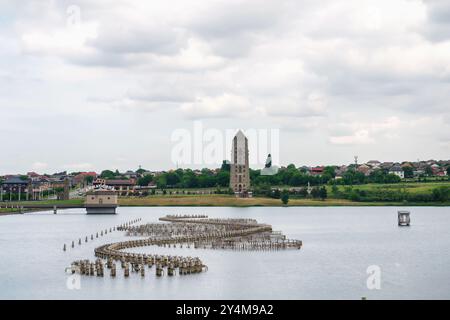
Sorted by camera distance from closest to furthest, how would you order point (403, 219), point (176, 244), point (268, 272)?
point (268, 272)
point (176, 244)
point (403, 219)

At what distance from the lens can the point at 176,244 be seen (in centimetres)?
11188

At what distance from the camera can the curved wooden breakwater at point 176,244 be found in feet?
252

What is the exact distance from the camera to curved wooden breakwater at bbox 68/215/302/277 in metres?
76.8

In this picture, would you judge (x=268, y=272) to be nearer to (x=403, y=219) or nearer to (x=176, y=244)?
(x=176, y=244)

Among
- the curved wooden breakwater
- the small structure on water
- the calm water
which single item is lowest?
the calm water

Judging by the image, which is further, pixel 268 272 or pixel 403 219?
pixel 403 219

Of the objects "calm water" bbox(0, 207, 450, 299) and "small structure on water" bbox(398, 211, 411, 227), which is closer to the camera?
"calm water" bbox(0, 207, 450, 299)

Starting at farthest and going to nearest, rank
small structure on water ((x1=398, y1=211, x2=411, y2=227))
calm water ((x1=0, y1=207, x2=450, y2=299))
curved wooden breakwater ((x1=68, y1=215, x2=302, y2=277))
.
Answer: small structure on water ((x1=398, y1=211, x2=411, y2=227)) → curved wooden breakwater ((x1=68, y1=215, x2=302, y2=277)) → calm water ((x1=0, y1=207, x2=450, y2=299))

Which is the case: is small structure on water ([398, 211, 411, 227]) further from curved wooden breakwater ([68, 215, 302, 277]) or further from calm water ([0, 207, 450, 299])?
curved wooden breakwater ([68, 215, 302, 277])

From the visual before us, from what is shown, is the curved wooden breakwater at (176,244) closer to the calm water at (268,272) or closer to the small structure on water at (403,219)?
the calm water at (268,272)

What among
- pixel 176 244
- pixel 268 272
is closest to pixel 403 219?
pixel 176 244

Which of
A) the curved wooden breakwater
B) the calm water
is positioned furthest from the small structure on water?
the curved wooden breakwater
